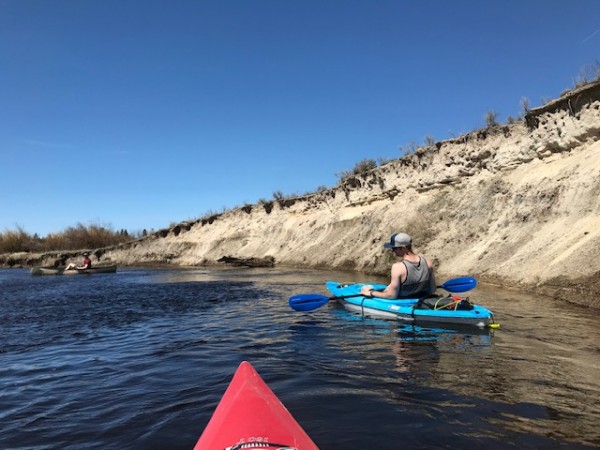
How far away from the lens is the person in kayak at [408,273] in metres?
7.48

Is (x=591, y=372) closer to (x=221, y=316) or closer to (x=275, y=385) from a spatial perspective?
(x=275, y=385)

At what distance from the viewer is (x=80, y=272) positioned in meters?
27.8

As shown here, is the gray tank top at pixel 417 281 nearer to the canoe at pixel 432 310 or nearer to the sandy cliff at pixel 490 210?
the canoe at pixel 432 310

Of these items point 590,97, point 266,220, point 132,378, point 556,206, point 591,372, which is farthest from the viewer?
point 266,220

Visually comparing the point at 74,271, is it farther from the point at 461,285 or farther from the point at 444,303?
the point at 444,303

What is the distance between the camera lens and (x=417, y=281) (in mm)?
7676

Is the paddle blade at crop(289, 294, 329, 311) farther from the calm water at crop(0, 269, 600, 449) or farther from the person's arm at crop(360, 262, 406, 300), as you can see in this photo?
the person's arm at crop(360, 262, 406, 300)

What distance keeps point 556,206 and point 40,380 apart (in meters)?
13.0

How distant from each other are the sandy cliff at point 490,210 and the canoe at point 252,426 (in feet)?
26.9

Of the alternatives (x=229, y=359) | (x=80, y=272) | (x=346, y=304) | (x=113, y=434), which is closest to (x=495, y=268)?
(x=346, y=304)

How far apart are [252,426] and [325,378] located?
2353mm

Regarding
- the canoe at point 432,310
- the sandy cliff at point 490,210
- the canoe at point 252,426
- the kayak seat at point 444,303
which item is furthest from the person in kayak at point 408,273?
the canoe at point 252,426

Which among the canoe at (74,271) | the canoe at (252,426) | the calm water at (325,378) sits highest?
the canoe at (74,271)

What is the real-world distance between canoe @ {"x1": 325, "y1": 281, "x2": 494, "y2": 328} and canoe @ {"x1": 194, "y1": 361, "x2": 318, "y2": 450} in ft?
15.3
